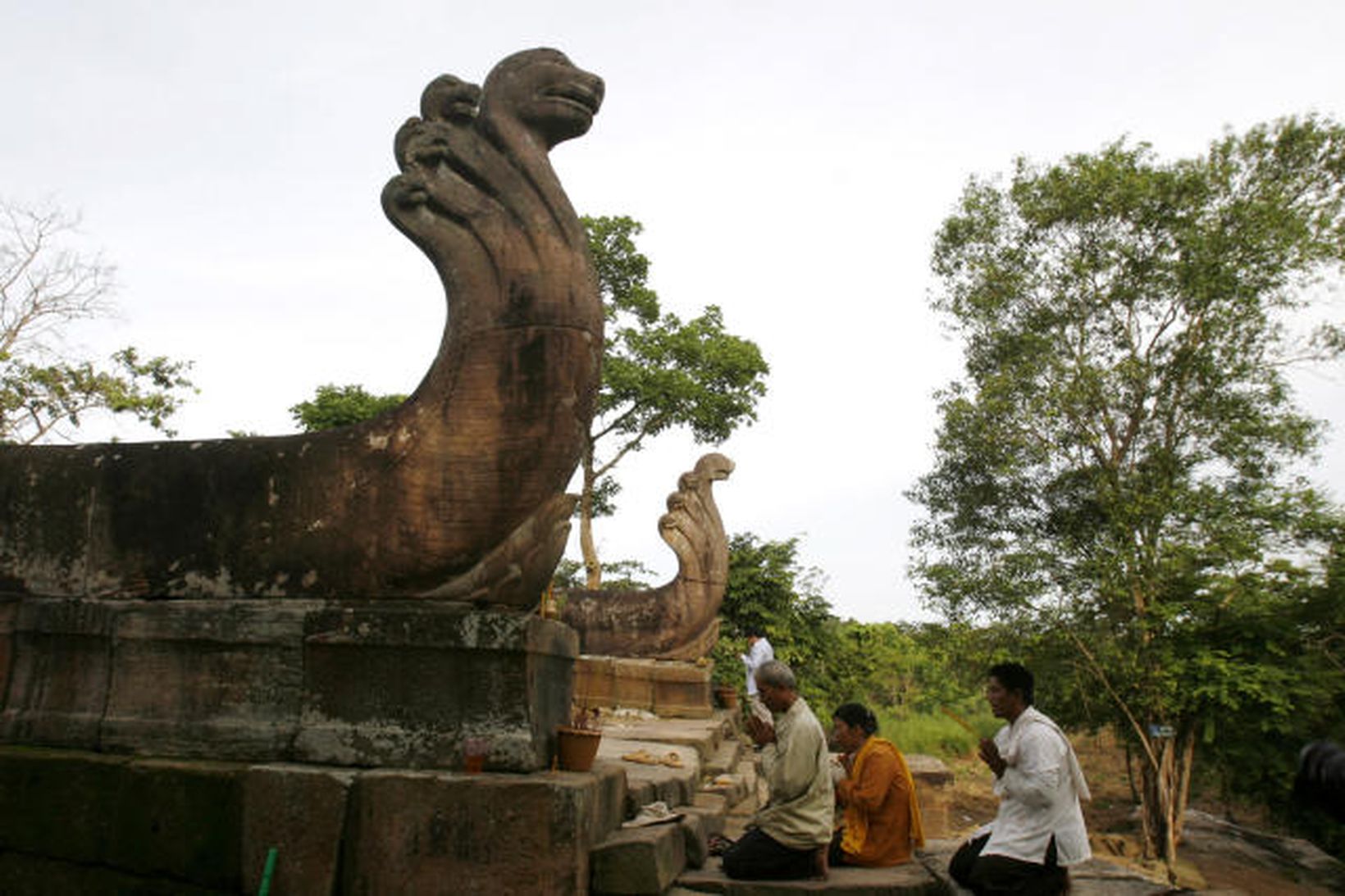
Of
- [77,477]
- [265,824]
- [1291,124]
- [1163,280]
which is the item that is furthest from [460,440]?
[1291,124]

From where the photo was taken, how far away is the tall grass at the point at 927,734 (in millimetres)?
17578

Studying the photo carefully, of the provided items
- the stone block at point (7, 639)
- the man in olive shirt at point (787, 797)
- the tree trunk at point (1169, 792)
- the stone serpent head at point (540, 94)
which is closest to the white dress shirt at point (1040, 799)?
the man in olive shirt at point (787, 797)

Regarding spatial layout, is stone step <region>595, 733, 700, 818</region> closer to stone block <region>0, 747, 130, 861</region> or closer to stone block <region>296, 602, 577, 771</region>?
stone block <region>296, 602, 577, 771</region>

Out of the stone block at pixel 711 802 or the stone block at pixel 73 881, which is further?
the stone block at pixel 711 802

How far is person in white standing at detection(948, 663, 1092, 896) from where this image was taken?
13.2 feet

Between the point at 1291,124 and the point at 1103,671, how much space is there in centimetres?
868

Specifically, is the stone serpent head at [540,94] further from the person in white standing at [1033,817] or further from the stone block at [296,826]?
the person in white standing at [1033,817]

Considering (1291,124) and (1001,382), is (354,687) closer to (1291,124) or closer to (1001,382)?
(1001,382)

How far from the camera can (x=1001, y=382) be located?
12922 mm

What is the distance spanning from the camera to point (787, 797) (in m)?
4.32

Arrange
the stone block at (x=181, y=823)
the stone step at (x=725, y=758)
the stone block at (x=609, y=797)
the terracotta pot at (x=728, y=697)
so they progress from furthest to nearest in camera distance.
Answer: the terracotta pot at (x=728, y=697)
the stone step at (x=725, y=758)
the stone block at (x=609, y=797)
the stone block at (x=181, y=823)

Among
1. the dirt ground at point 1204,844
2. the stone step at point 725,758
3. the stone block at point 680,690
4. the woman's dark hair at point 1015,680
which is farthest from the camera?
the dirt ground at point 1204,844

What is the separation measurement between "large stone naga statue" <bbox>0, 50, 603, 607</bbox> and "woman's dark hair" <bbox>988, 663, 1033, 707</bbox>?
2.12 meters

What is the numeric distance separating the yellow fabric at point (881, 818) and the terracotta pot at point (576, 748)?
163 cm
